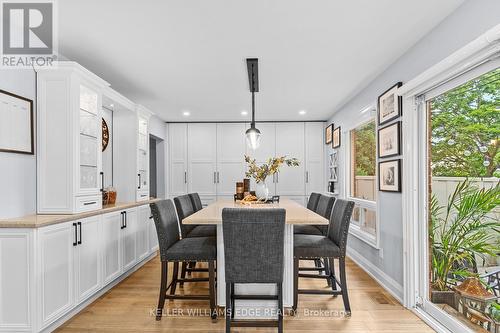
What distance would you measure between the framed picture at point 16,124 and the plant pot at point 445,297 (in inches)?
149

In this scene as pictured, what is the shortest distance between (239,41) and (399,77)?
1.68 m

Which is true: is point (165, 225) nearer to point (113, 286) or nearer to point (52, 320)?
point (52, 320)

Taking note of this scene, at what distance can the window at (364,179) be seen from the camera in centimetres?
416

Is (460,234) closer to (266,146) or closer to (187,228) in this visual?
(187,228)

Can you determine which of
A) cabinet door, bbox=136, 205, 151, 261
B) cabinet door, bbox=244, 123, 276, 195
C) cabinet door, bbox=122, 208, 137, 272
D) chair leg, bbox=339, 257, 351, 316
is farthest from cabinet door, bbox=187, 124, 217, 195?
chair leg, bbox=339, 257, 351, 316

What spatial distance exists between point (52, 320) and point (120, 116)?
2.67 meters

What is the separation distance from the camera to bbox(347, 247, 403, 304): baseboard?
3120mm

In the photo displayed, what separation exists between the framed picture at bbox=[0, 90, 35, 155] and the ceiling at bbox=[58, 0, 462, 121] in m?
0.66

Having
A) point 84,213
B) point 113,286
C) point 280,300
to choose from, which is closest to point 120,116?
point 84,213

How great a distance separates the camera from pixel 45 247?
7.66 ft

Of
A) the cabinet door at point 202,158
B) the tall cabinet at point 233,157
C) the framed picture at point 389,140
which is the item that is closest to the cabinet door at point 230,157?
the tall cabinet at point 233,157

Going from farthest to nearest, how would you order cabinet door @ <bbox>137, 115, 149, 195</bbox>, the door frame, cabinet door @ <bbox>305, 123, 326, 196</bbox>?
cabinet door @ <bbox>305, 123, 326, 196</bbox>, cabinet door @ <bbox>137, 115, 149, 195</bbox>, the door frame

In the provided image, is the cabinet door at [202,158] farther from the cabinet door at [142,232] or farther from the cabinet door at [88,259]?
the cabinet door at [88,259]

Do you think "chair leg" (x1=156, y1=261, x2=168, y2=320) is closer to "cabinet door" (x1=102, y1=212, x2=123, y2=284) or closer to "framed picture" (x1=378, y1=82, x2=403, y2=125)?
"cabinet door" (x1=102, y1=212, x2=123, y2=284)
